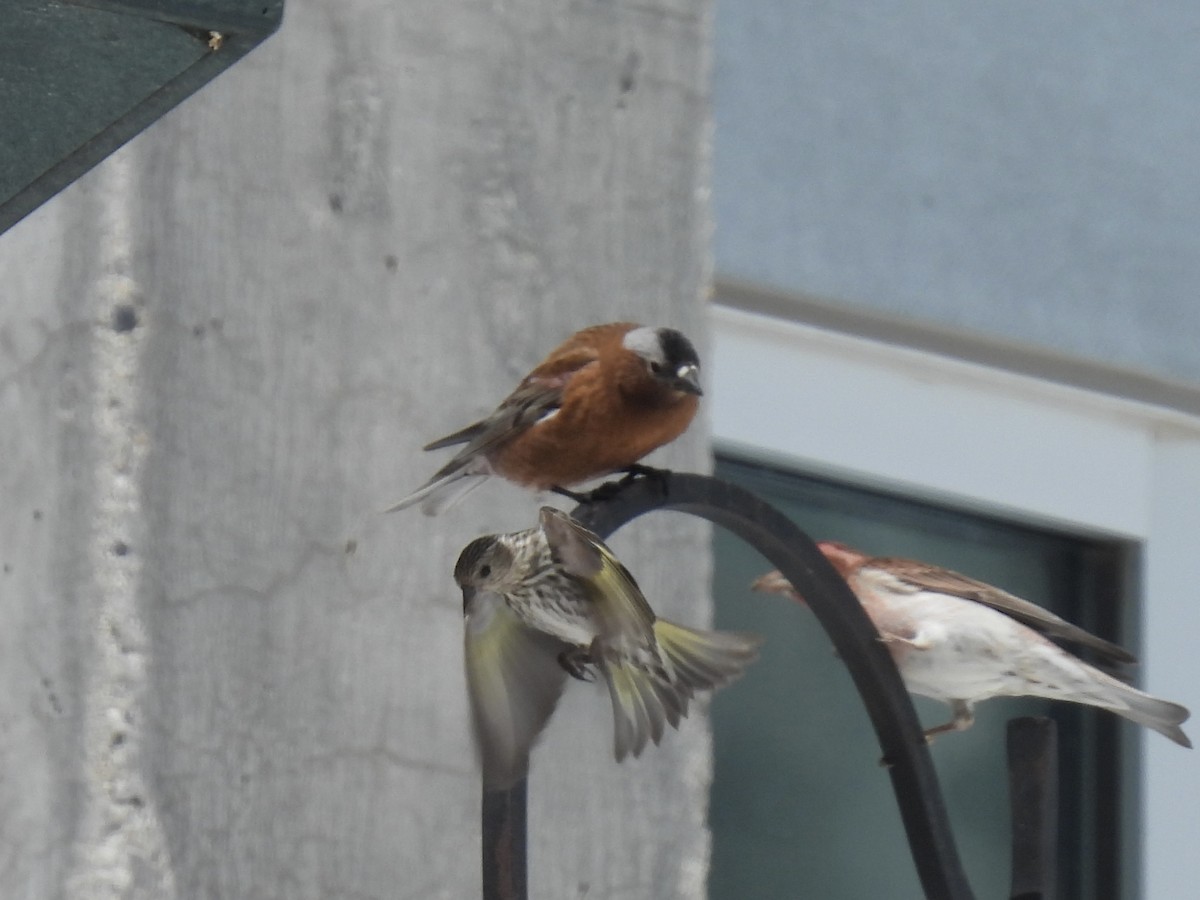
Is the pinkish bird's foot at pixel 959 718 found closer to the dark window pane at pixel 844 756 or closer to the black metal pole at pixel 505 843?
the black metal pole at pixel 505 843

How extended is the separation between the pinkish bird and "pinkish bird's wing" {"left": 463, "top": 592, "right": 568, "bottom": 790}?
0.58 metres

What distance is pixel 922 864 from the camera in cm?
238

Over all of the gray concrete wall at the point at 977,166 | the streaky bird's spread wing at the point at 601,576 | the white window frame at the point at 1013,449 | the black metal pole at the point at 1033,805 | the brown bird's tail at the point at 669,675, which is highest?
the gray concrete wall at the point at 977,166

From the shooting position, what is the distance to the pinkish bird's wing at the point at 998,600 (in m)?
2.54

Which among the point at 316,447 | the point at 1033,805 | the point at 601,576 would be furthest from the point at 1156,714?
the point at 316,447

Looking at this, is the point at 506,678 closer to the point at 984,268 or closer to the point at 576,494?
the point at 576,494

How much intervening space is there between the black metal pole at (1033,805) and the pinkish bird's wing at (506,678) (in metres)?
0.47

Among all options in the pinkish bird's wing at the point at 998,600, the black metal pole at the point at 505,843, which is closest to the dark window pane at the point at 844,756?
the pinkish bird's wing at the point at 998,600

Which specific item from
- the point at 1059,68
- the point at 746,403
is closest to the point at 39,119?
the point at 746,403

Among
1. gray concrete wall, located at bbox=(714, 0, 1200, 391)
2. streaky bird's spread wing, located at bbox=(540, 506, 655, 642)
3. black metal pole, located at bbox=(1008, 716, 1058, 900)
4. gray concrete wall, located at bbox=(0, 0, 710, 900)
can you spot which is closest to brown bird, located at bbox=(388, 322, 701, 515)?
gray concrete wall, located at bbox=(0, 0, 710, 900)

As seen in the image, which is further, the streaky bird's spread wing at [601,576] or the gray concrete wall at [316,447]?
the gray concrete wall at [316,447]

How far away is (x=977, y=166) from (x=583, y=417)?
2.14 meters

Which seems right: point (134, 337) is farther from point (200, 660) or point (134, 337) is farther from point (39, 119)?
point (39, 119)

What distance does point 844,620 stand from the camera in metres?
2.41
